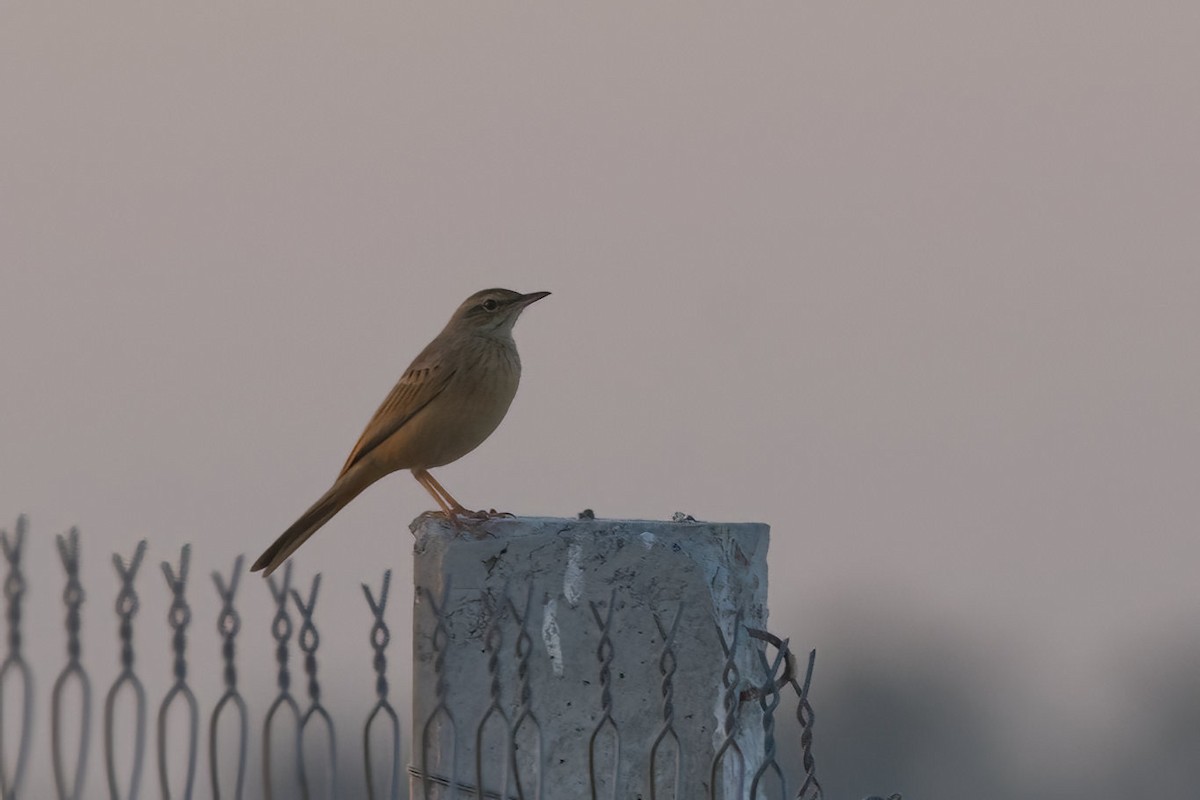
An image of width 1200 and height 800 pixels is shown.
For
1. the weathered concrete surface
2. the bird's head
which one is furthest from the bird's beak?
the weathered concrete surface

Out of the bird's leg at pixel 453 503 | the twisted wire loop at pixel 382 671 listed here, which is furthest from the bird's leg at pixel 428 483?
the twisted wire loop at pixel 382 671

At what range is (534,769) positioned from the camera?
28.2ft

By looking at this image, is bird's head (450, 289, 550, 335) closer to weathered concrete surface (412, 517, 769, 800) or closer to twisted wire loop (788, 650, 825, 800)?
weathered concrete surface (412, 517, 769, 800)

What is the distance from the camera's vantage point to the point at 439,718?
8.52m

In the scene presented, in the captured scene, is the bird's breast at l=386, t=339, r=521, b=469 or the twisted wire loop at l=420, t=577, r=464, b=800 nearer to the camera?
the twisted wire loop at l=420, t=577, r=464, b=800

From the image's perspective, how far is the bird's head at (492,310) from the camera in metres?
12.0

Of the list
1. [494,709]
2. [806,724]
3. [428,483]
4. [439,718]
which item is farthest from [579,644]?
[428,483]

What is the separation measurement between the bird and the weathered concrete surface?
97.5 inches

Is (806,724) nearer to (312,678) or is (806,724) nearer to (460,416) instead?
(312,678)

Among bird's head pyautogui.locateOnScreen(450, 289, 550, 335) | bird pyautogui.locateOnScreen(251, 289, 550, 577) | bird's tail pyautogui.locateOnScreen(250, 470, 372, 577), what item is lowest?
bird's tail pyautogui.locateOnScreen(250, 470, 372, 577)

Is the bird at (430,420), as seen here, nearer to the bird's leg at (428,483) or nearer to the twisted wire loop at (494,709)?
the bird's leg at (428,483)

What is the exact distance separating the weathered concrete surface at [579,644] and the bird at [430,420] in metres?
2.48

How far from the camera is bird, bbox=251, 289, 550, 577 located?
1141 cm

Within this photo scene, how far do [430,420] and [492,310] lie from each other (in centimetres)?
96
